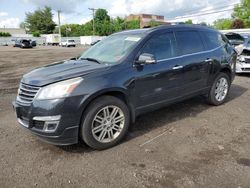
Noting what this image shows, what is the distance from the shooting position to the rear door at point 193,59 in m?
5.03

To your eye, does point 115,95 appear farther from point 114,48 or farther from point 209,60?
point 209,60

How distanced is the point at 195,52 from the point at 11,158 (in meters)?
3.79

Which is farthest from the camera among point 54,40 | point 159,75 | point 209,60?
point 54,40

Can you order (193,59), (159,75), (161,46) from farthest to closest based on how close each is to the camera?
(193,59) → (161,46) → (159,75)

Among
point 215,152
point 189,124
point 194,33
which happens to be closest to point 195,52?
point 194,33

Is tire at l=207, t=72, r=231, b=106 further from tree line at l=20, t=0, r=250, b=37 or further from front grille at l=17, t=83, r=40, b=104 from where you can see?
tree line at l=20, t=0, r=250, b=37

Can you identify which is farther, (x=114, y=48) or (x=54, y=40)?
(x=54, y=40)

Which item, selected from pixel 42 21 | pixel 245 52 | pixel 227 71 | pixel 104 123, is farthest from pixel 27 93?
pixel 42 21

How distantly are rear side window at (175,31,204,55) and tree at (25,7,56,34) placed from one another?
8827 centimetres

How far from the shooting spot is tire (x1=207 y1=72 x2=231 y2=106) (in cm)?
590

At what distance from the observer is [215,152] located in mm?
3869

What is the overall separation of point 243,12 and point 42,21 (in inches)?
2423

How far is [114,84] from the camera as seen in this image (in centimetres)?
392

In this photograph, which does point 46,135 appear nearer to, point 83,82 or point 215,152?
point 83,82
